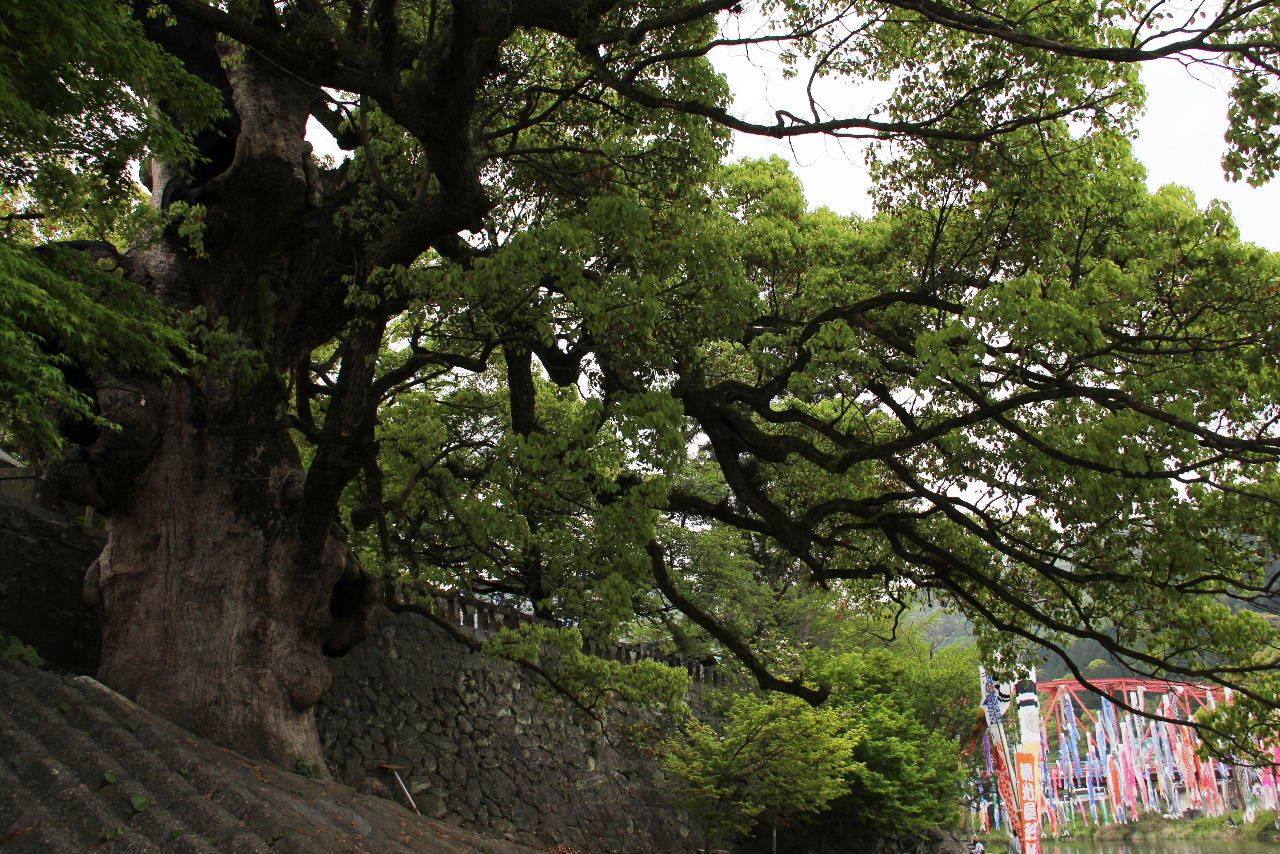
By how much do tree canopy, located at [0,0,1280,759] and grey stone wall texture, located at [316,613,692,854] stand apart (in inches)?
99.0

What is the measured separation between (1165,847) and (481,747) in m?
32.3

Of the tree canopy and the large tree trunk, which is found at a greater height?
the tree canopy

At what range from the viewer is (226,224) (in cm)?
795

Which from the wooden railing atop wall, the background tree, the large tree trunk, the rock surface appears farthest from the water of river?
the rock surface

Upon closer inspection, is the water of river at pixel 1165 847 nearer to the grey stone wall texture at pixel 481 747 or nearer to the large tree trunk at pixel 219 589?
the grey stone wall texture at pixel 481 747

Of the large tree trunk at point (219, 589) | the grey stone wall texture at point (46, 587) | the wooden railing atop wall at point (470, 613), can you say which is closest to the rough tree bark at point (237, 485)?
the large tree trunk at point (219, 589)

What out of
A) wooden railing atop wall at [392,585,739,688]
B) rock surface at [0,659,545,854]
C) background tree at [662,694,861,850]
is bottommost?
rock surface at [0,659,545,854]

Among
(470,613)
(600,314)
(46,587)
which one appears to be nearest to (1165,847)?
(470,613)

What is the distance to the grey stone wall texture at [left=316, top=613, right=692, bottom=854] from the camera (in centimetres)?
1086

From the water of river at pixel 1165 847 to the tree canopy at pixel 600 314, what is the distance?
1135 inches

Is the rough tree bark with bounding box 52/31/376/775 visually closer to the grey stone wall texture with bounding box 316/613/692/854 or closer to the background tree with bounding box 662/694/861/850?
the grey stone wall texture with bounding box 316/613/692/854

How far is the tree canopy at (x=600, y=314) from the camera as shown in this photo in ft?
20.5

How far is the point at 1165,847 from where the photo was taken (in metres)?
34.0

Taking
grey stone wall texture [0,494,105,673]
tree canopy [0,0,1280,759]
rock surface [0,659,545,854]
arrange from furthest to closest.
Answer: grey stone wall texture [0,494,105,673] → tree canopy [0,0,1280,759] → rock surface [0,659,545,854]
